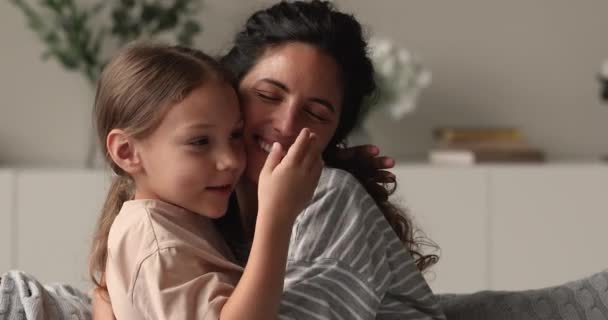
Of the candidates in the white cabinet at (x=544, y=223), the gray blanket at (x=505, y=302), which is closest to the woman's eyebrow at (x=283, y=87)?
the gray blanket at (x=505, y=302)

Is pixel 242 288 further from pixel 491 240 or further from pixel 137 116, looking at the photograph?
pixel 491 240

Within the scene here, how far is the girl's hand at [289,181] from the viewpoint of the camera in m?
1.21

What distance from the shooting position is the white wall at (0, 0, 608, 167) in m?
3.75

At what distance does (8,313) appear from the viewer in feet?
4.54

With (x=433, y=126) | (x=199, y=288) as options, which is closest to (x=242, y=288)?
(x=199, y=288)

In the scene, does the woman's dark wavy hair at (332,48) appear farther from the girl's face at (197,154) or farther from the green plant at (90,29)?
the green plant at (90,29)

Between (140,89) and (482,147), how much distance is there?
7.31ft

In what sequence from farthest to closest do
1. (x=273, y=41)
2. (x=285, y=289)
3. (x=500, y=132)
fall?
1. (x=500, y=132)
2. (x=273, y=41)
3. (x=285, y=289)

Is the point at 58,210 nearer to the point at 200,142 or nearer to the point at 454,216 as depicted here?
the point at 454,216

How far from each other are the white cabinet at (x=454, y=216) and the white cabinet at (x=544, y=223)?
0.04m

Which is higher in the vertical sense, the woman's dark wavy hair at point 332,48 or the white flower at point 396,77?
the white flower at point 396,77

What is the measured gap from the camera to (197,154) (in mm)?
1353

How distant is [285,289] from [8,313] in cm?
40

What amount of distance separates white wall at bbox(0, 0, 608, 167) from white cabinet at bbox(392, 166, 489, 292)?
1.52 feet
